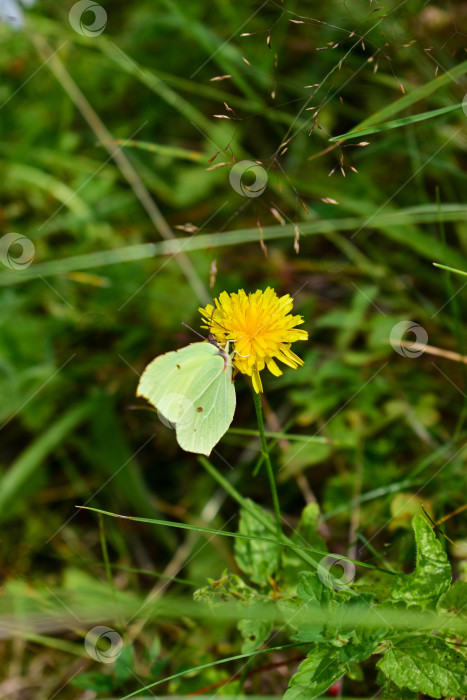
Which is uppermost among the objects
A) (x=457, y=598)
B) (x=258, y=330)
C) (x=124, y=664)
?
(x=258, y=330)

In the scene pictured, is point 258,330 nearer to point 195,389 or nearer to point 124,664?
point 195,389

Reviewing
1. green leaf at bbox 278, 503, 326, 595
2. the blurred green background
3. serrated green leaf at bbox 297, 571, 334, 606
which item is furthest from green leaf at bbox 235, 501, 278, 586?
the blurred green background

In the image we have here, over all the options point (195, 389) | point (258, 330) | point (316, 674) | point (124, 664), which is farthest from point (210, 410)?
point (124, 664)

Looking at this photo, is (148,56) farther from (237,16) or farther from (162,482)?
(162,482)

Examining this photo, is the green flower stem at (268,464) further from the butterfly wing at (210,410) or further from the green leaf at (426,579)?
the green leaf at (426,579)

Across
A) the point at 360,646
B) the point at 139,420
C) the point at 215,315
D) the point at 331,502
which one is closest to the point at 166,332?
the point at 139,420

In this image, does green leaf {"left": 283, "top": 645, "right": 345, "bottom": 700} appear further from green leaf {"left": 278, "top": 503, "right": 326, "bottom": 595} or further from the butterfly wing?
the butterfly wing

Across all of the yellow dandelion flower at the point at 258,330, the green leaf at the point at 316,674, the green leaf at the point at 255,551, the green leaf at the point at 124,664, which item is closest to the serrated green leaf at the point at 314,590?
the green leaf at the point at 316,674
